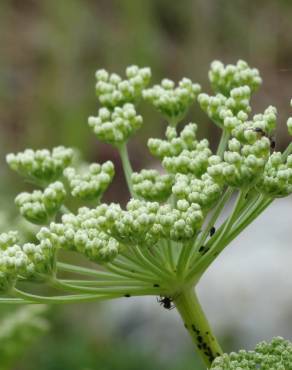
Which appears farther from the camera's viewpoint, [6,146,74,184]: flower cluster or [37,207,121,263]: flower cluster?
[6,146,74,184]: flower cluster

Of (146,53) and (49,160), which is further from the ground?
(146,53)

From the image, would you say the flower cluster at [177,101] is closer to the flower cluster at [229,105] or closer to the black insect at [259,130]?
the flower cluster at [229,105]

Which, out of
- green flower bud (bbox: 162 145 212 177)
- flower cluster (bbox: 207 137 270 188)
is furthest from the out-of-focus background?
flower cluster (bbox: 207 137 270 188)

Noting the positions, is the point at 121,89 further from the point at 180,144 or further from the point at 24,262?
the point at 24,262

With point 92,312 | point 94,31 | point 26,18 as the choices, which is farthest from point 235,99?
point 26,18

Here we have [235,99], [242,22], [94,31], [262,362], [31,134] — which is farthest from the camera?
[94,31]

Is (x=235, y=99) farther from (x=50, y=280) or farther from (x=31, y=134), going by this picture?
(x=31, y=134)

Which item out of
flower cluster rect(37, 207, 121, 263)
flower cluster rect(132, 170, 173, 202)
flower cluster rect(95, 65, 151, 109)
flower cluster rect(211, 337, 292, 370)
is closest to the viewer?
flower cluster rect(211, 337, 292, 370)

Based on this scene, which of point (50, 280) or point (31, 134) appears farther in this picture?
point (31, 134)

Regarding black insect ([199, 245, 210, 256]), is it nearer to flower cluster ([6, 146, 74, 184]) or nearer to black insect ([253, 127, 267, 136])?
black insect ([253, 127, 267, 136])
